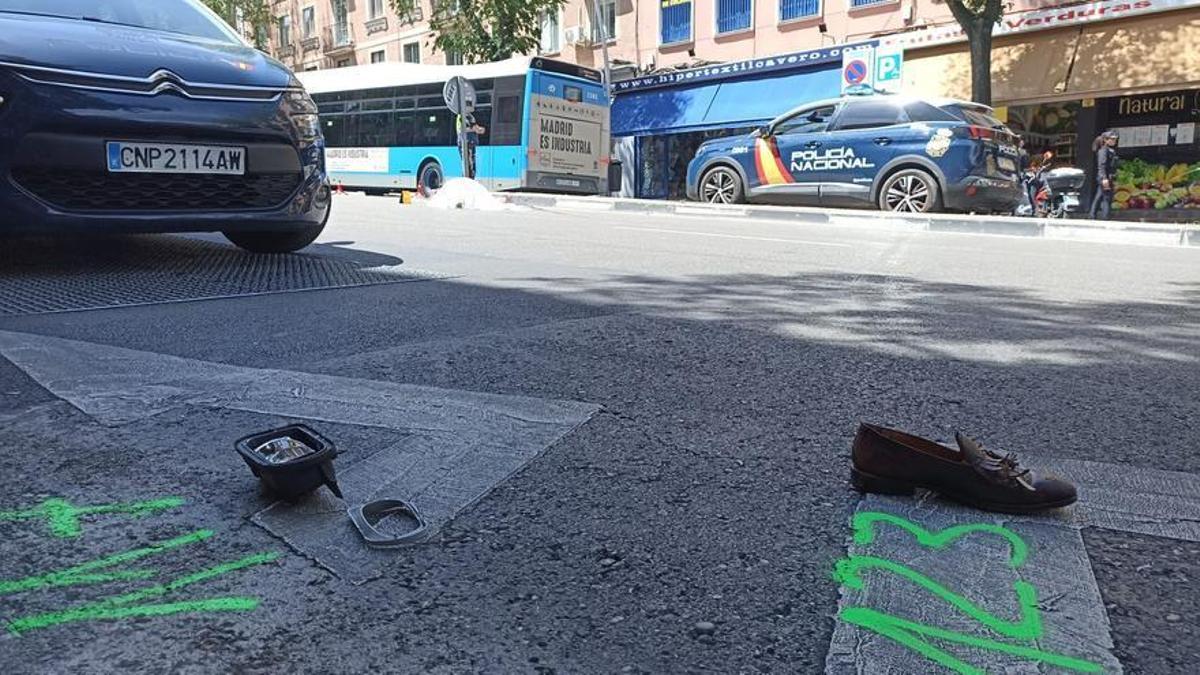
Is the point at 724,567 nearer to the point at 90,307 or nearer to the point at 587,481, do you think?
Result: the point at 587,481

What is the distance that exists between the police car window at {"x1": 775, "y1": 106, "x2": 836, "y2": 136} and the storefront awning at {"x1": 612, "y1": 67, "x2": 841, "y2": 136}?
6.69m

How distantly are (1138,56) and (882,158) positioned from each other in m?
7.33

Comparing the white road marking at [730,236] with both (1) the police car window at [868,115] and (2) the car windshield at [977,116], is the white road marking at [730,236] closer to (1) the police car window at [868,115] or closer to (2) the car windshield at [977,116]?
(1) the police car window at [868,115]

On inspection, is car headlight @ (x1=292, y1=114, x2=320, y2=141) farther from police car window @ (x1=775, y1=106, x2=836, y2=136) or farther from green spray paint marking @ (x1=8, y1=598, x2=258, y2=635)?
police car window @ (x1=775, y1=106, x2=836, y2=136)

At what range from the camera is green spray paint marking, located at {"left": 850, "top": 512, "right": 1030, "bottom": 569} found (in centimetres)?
174

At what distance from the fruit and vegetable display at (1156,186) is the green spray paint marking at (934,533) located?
1746 cm

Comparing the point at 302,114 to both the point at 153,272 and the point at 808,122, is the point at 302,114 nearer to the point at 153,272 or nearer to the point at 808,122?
the point at 153,272

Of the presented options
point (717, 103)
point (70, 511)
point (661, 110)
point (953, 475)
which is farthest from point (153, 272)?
point (661, 110)

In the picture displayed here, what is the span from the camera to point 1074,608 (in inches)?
59.9

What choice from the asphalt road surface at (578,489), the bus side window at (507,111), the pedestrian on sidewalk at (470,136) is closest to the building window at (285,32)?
the pedestrian on sidewalk at (470,136)

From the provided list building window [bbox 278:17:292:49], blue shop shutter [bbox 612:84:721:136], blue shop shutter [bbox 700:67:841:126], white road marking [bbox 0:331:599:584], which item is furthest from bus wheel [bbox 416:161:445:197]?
building window [bbox 278:17:292:49]

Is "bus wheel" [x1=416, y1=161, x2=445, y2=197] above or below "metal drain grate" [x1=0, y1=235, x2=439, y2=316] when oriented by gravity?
above

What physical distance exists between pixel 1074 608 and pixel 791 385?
145 cm

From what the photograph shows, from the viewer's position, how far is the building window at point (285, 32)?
131 feet
